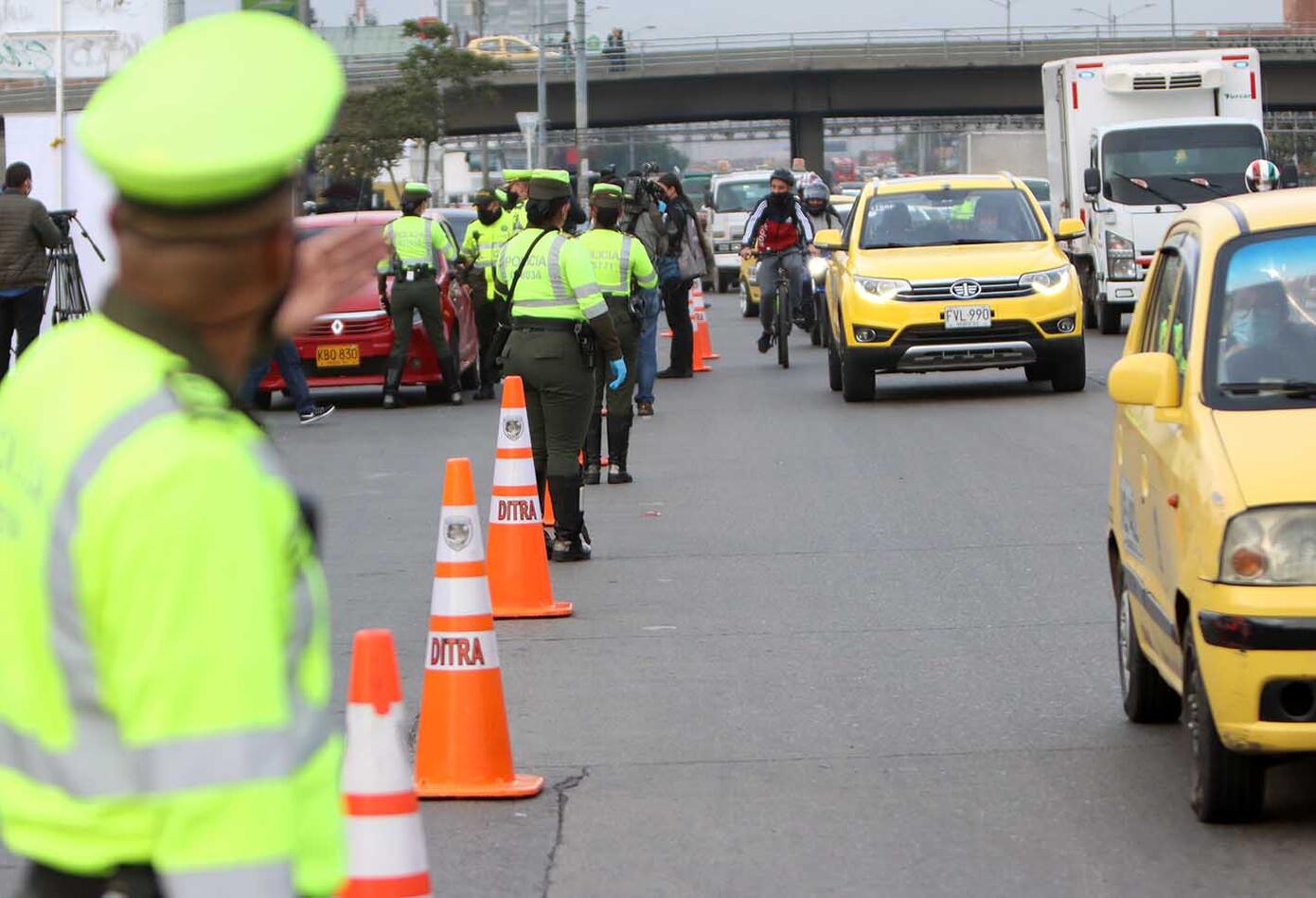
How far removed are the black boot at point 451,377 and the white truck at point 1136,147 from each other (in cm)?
880

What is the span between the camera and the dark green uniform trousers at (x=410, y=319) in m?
19.9

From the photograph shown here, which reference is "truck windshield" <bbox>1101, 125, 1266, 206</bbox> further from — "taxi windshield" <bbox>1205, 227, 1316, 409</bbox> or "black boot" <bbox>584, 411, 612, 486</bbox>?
"taxi windshield" <bbox>1205, 227, 1316, 409</bbox>

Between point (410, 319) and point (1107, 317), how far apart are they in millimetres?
11214

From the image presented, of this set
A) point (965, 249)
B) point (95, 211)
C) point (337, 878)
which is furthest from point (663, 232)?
point (337, 878)

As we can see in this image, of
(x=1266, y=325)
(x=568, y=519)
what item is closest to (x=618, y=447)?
(x=568, y=519)

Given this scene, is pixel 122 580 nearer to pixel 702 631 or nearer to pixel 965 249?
pixel 702 631

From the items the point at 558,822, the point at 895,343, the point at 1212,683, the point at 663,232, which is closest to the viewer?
the point at 1212,683

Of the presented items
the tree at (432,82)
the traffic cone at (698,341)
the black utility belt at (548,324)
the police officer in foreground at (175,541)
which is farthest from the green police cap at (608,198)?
the tree at (432,82)

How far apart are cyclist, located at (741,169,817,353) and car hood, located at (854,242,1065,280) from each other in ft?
11.0

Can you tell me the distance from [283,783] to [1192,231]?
17.7 feet

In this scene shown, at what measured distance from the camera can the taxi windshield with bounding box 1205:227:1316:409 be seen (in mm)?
6234

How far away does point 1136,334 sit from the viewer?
7.62 meters

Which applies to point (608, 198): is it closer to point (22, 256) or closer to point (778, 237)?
point (22, 256)

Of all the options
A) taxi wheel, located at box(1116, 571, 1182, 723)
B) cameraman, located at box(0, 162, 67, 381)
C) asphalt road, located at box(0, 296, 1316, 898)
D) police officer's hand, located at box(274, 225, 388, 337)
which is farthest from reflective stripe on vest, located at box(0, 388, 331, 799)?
cameraman, located at box(0, 162, 67, 381)
